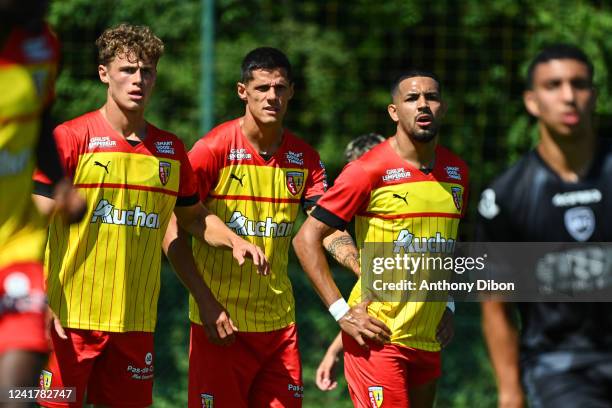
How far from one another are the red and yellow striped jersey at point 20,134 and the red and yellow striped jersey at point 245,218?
237 cm

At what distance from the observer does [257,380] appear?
24.3 ft

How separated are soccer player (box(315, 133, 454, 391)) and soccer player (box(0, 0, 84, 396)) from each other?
296 centimetres

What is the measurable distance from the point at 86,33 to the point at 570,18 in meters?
5.15

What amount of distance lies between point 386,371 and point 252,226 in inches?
49.0

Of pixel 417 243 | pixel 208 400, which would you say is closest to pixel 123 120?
pixel 208 400

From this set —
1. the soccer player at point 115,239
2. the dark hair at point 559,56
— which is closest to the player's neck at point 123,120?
the soccer player at point 115,239

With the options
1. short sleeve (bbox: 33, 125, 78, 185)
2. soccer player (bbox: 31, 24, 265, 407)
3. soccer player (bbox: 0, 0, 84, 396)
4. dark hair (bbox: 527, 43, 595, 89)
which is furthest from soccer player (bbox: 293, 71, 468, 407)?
soccer player (bbox: 0, 0, 84, 396)

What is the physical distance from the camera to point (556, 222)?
5.22 meters

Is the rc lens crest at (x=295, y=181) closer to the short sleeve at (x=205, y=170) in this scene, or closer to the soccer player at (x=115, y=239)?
the short sleeve at (x=205, y=170)

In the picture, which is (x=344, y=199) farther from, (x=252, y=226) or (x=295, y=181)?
(x=252, y=226)

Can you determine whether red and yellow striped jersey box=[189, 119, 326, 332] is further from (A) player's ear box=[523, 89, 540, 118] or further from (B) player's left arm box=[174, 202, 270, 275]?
(A) player's ear box=[523, 89, 540, 118]

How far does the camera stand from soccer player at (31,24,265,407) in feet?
22.4

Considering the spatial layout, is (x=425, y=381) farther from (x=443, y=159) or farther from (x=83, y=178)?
(x=83, y=178)

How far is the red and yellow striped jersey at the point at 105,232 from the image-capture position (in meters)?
6.83
